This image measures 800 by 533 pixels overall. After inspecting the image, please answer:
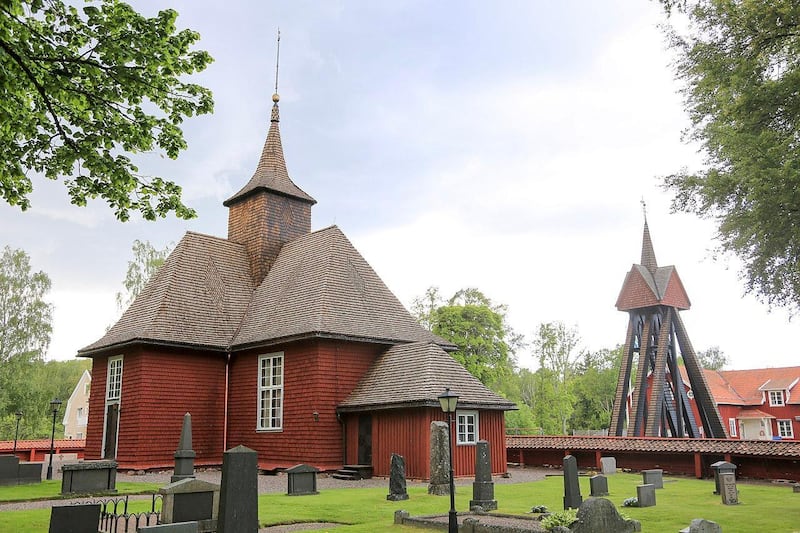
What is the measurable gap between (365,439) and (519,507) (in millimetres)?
8538

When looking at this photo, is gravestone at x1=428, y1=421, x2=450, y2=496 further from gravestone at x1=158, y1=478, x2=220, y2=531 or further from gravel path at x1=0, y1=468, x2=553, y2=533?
gravestone at x1=158, y1=478, x2=220, y2=531

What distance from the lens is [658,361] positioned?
29391mm

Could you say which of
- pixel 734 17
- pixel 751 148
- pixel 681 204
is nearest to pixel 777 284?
pixel 681 204

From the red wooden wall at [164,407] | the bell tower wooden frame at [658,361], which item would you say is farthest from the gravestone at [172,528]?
the bell tower wooden frame at [658,361]

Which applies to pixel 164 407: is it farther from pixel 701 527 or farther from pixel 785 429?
pixel 785 429

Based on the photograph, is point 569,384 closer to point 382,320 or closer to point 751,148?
point 382,320

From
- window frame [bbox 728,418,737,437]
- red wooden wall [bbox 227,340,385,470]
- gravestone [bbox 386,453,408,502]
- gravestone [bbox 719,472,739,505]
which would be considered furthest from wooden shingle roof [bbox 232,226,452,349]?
window frame [bbox 728,418,737,437]

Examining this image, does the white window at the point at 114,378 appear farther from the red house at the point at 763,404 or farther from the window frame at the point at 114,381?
the red house at the point at 763,404

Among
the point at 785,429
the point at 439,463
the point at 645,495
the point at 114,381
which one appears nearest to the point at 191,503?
the point at 439,463

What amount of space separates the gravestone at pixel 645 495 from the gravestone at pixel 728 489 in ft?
5.63

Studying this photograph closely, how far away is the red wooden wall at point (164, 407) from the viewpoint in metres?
22.8

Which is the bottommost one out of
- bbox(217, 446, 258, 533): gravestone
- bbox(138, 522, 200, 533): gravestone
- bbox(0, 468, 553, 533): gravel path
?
bbox(0, 468, 553, 533): gravel path

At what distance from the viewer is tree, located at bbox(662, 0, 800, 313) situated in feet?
43.4

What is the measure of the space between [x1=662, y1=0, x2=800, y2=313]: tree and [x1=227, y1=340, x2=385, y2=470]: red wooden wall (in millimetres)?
11992
